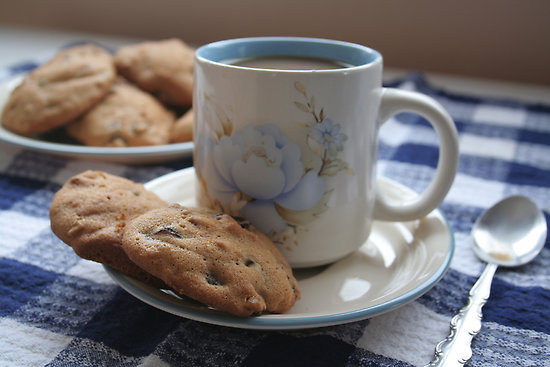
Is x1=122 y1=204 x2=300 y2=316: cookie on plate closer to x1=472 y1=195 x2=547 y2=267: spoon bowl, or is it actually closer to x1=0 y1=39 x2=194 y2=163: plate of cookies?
x1=472 y1=195 x2=547 y2=267: spoon bowl

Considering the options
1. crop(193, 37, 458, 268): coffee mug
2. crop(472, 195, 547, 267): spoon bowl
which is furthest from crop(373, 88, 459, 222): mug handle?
crop(472, 195, 547, 267): spoon bowl

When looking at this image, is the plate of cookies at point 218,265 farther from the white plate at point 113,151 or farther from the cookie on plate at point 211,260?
Result: the white plate at point 113,151

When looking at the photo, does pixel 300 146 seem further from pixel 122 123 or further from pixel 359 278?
pixel 122 123

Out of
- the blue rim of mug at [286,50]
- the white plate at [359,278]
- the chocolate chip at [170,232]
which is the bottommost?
the white plate at [359,278]

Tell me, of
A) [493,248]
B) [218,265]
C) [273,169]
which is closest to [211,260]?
[218,265]

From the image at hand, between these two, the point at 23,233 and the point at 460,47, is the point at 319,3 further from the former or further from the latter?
the point at 23,233

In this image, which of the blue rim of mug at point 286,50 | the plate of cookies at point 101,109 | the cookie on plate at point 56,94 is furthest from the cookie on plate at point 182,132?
the blue rim of mug at point 286,50

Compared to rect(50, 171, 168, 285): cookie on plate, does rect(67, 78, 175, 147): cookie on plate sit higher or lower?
lower
